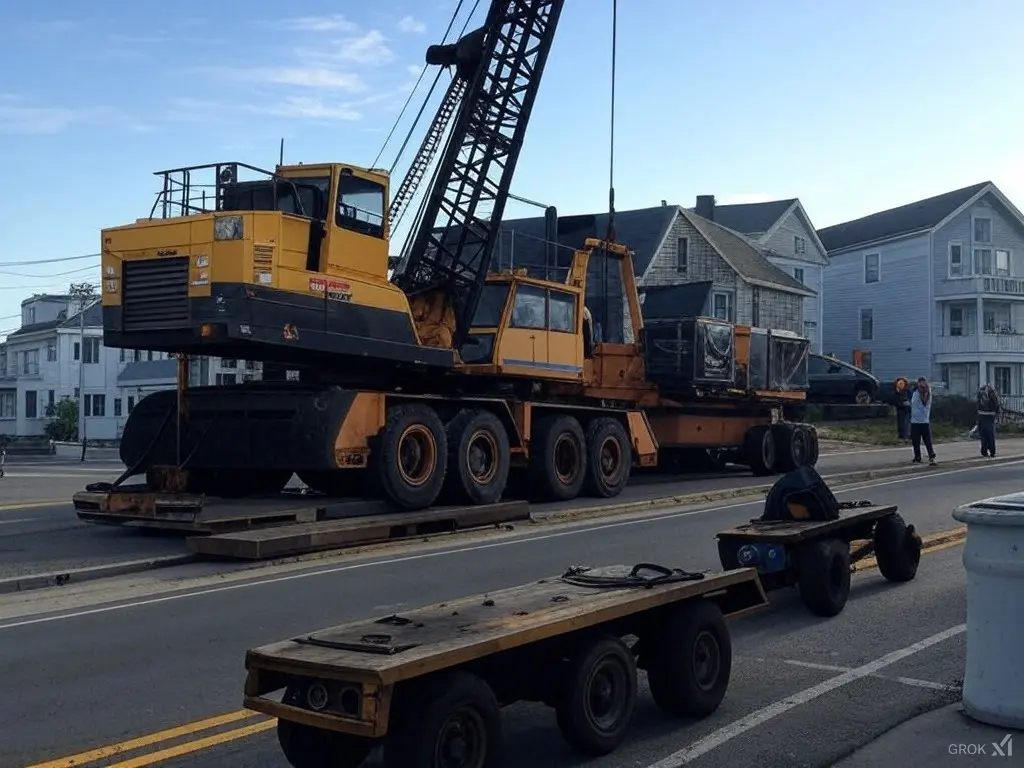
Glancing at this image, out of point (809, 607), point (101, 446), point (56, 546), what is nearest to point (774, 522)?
point (809, 607)

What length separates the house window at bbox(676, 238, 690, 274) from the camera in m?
44.7

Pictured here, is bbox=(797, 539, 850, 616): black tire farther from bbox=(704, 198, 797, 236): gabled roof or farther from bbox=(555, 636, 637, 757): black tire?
bbox=(704, 198, 797, 236): gabled roof

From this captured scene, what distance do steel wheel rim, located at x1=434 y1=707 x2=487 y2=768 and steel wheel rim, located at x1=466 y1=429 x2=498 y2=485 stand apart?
1082cm

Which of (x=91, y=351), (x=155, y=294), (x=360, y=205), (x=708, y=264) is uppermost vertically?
(x=708, y=264)

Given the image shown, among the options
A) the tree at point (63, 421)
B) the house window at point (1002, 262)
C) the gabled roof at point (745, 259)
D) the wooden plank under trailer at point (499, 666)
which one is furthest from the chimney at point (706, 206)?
the wooden plank under trailer at point (499, 666)

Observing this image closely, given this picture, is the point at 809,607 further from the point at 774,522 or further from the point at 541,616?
the point at 541,616

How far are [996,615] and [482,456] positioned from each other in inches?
426

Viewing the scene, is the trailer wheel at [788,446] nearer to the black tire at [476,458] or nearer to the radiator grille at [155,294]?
the black tire at [476,458]

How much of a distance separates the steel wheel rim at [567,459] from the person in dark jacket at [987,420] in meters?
11.9

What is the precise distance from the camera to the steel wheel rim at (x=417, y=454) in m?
14.8

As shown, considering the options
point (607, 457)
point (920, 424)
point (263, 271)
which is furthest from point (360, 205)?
point (920, 424)

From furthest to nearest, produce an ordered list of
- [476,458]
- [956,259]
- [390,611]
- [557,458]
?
[956,259]
[557,458]
[476,458]
[390,611]

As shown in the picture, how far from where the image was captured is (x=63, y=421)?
64062mm

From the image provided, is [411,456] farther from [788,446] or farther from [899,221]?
[899,221]
